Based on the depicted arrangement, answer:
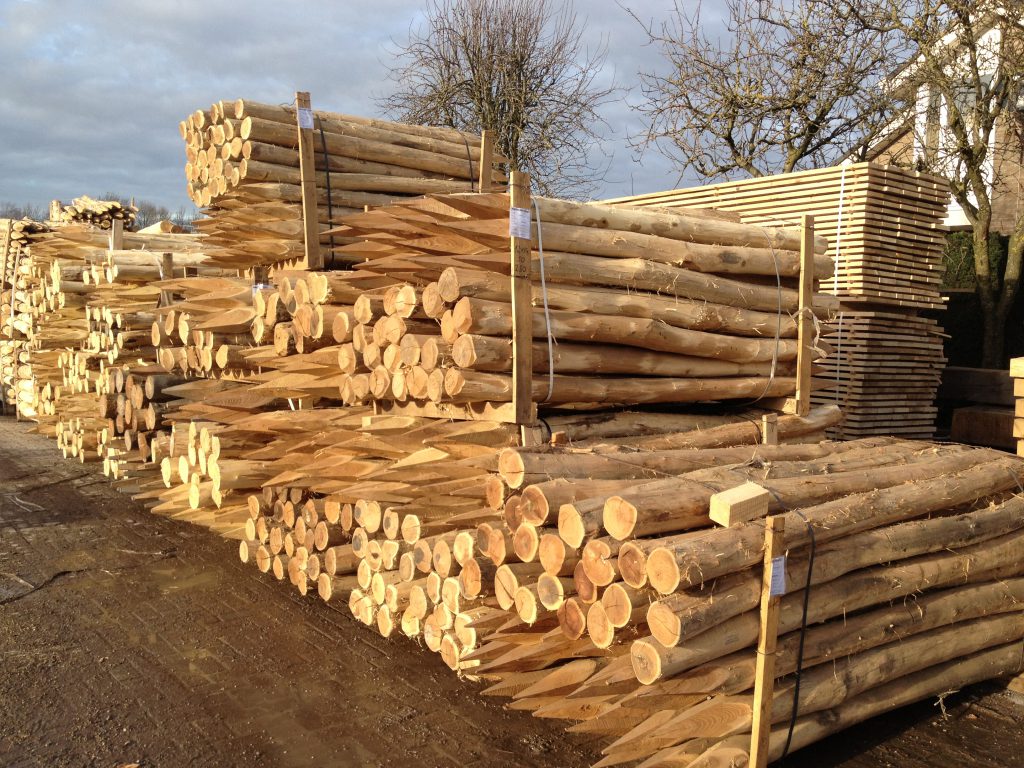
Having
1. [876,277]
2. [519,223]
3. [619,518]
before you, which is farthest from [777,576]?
[876,277]

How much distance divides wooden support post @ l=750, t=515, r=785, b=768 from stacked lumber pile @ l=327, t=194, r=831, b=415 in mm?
→ 2006

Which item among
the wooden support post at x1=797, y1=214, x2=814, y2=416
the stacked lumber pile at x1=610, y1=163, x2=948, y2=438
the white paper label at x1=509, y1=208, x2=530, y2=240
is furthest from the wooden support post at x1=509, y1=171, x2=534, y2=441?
the stacked lumber pile at x1=610, y1=163, x2=948, y2=438

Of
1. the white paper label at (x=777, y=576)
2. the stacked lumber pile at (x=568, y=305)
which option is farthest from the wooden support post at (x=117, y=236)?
the white paper label at (x=777, y=576)

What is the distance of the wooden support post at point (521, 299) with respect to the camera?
18.2ft

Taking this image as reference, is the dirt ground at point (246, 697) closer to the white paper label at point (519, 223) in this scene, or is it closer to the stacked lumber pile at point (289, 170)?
the white paper label at point (519, 223)

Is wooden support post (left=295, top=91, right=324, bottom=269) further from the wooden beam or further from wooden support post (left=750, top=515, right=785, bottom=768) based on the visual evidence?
wooden support post (left=750, top=515, right=785, bottom=768)

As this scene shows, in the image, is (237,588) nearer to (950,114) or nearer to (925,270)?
(925,270)

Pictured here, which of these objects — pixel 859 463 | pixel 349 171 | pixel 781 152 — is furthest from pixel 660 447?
pixel 781 152

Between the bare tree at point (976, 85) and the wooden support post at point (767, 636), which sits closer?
the wooden support post at point (767, 636)

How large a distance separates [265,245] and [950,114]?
1029cm

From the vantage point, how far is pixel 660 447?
6.03 metres

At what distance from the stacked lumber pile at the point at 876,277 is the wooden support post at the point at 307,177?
381 centimetres

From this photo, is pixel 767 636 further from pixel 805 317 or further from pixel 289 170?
pixel 289 170

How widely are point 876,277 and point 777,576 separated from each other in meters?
6.95
